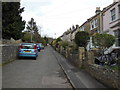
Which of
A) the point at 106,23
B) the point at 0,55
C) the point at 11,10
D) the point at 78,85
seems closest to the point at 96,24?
the point at 106,23

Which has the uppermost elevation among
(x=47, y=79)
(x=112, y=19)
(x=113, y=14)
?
(x=113, y=14)

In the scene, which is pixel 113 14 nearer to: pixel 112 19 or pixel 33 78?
pixel 112 19

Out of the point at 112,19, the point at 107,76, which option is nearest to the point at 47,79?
the point at 107,76

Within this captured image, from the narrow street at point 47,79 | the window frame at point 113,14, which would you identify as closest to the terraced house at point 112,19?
the window frame at point 113,14

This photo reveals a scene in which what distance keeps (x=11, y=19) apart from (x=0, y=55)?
6969 millimetres

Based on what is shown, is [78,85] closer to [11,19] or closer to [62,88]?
[62,88]

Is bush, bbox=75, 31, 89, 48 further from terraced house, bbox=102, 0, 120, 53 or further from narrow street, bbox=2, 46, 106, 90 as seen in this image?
narrow street, bbox=2, 46, 106, 90

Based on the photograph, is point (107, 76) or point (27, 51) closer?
point (107, 76)

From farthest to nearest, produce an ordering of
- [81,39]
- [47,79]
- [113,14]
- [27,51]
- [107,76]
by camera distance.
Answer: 1. [81,39]
2. [113,14]
3. [27,51]
4. [47,79]
5. [107,76]

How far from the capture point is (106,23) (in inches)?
806

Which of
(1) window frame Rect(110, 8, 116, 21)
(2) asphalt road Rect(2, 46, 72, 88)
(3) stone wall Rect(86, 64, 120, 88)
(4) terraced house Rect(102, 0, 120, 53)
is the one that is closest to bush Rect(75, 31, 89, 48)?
(4) terraced house Rect(102, 0, 120, 53)

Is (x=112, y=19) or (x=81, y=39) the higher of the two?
(x=112, y=19)

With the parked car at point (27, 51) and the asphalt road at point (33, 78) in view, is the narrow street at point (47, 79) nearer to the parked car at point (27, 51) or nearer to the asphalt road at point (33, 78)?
the asphalt road at point (33, 78)

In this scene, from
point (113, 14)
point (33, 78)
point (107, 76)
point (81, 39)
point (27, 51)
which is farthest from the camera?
point (81, 39)
